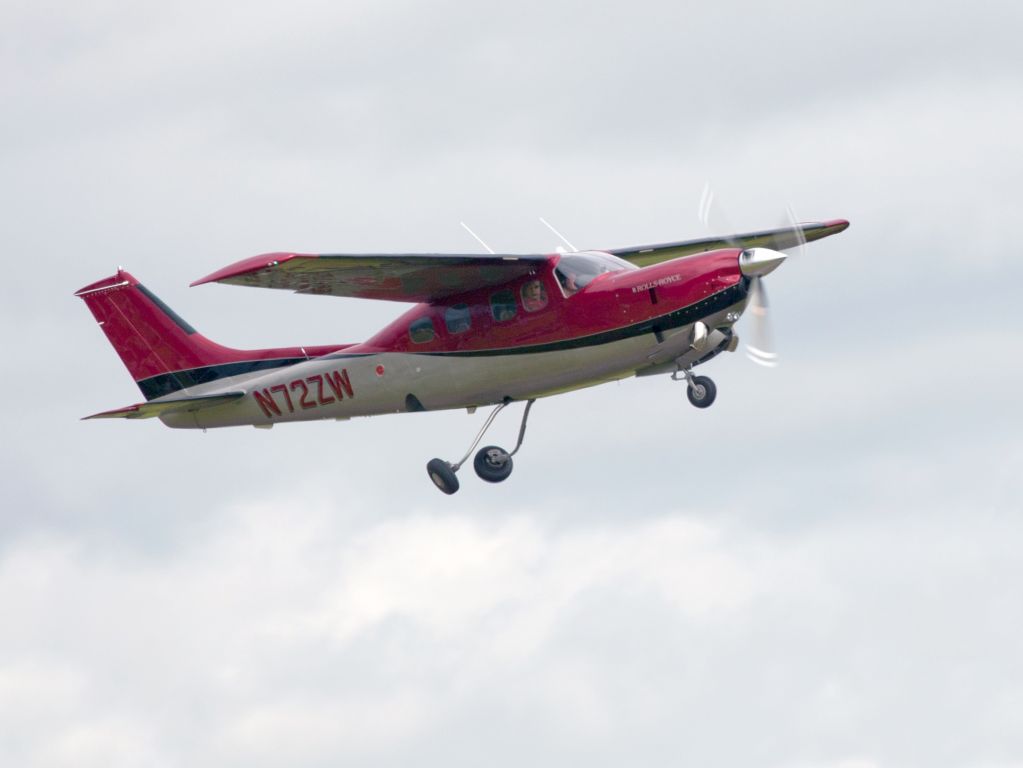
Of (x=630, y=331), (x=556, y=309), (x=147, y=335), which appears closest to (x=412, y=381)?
(x=556, y=309)

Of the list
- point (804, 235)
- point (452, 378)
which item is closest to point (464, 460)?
point (452, 378)

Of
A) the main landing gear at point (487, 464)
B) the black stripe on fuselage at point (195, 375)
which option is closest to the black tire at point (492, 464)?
the main landing gear at point (487, 464)

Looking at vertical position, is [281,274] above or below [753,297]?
above

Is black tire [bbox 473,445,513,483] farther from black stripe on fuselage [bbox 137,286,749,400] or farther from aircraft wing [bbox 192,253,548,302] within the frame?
aircraft wing [bbox 192,253,548,302]

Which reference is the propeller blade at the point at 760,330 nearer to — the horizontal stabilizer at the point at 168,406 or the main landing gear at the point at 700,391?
the main landing gear at the point at 700,391

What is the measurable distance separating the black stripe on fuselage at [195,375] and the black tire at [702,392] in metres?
7.49

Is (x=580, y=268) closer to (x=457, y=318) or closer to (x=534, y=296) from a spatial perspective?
(x=534, y=296)

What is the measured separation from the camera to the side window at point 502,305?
1168 inches

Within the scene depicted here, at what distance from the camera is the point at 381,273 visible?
29469 mm

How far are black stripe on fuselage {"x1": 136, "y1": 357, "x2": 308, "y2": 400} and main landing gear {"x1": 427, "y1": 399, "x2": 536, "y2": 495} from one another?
3464 millimetres

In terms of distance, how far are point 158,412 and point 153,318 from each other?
3.10m

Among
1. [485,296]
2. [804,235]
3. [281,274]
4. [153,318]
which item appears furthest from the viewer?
[153,318]

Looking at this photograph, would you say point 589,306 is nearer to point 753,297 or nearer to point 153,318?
point 753,297

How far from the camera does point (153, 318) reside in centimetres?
3506
